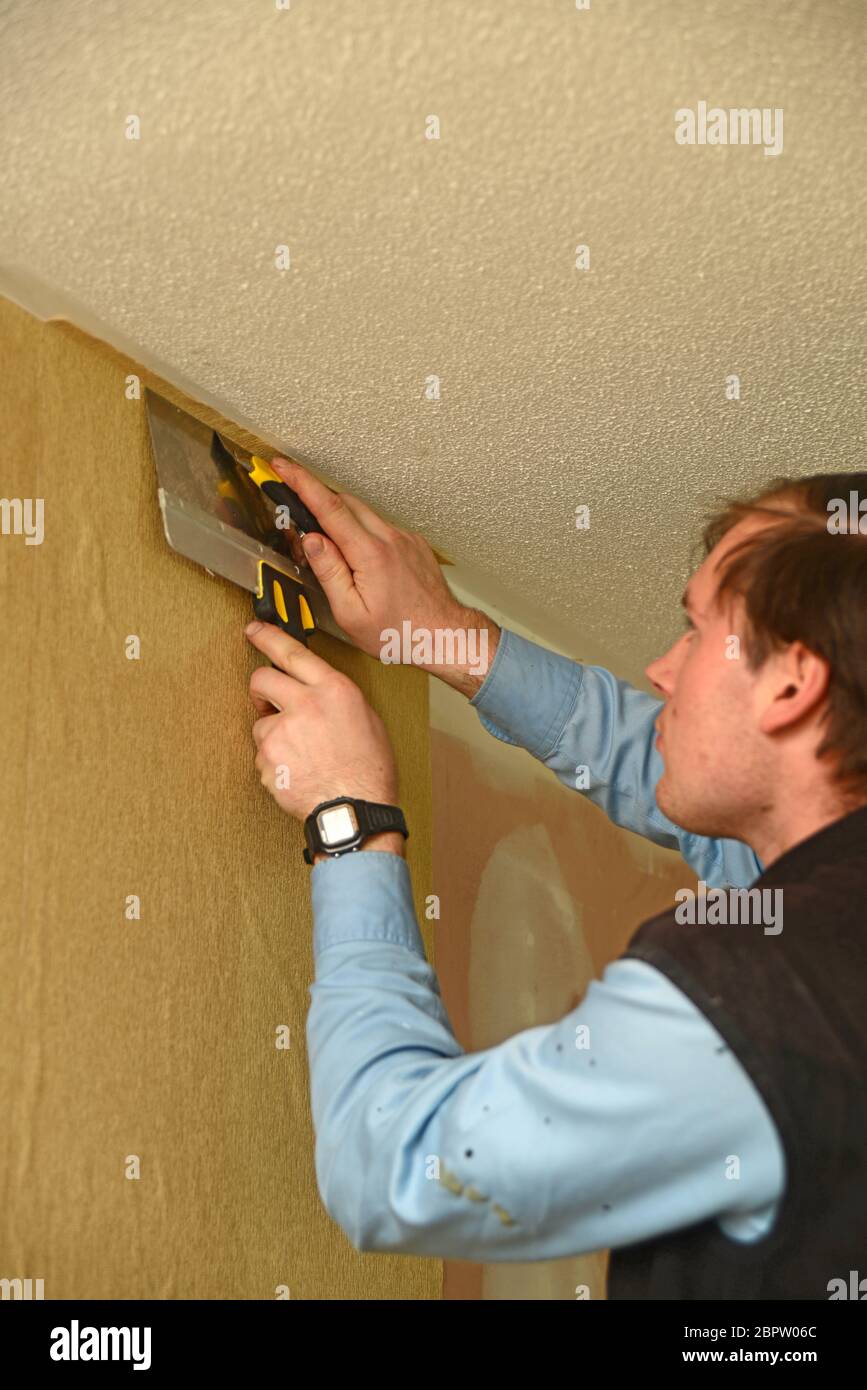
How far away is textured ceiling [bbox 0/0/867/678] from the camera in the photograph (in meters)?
0.82

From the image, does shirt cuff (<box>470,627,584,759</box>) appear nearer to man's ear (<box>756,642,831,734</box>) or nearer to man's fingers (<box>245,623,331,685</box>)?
man's fingers (<box>245,623,331,685</box>)

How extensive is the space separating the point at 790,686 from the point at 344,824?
1.38 feet

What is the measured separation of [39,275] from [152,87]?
0.25m

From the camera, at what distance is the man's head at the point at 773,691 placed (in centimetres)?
105

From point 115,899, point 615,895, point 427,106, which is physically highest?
point 427,106

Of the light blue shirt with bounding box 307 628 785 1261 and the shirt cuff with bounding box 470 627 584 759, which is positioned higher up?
the shirt cuff with bounding box 470 627 584 759

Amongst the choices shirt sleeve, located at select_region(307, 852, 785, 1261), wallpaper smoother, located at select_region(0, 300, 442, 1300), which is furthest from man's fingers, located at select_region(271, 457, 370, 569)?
shirt sleeve, located at select_region(307, 852, 785, 1261)

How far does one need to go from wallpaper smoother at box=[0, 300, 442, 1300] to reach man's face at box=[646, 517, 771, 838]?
44 centimetres

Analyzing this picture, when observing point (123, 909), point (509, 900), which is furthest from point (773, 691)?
point (509, 900)

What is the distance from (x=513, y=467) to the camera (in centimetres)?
145
